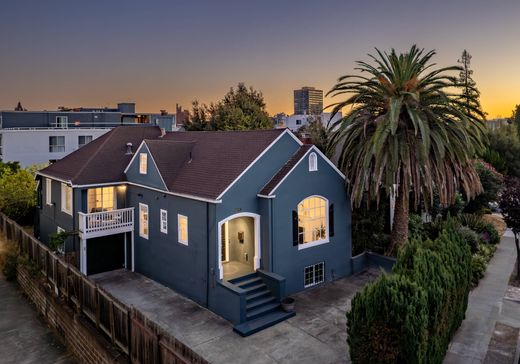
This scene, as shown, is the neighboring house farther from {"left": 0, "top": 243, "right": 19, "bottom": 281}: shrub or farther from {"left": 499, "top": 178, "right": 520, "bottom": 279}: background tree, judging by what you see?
{"left": 499, "top": 178, "right": 520, "bottom": 279}: background tree

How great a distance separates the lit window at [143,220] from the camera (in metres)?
18.5

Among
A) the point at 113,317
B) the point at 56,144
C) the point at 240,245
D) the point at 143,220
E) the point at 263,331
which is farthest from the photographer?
the point at 56,144

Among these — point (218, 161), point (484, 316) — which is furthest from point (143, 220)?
point (484, 316)

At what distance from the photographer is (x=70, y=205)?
64.1 ft

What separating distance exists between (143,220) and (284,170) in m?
7.74

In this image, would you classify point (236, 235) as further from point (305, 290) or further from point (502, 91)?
point (502, 91)

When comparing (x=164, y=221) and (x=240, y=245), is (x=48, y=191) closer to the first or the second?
(x=164, y=221)

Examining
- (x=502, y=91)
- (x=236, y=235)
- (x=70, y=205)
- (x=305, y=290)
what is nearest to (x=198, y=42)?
(x=70, y=205)

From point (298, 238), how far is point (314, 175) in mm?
2944

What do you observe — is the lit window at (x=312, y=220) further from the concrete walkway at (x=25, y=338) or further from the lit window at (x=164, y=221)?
the concrete walkway at (x=25, y=338)

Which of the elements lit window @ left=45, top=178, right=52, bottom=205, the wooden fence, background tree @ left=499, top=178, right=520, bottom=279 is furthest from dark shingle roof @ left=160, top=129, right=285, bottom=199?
background tree @ left=499, top=178, right=520, bottom=279

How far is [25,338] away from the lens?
12.4 m

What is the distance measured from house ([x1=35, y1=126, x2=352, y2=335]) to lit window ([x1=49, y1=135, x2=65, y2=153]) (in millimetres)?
26498

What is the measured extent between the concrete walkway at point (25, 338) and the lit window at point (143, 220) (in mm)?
5542
